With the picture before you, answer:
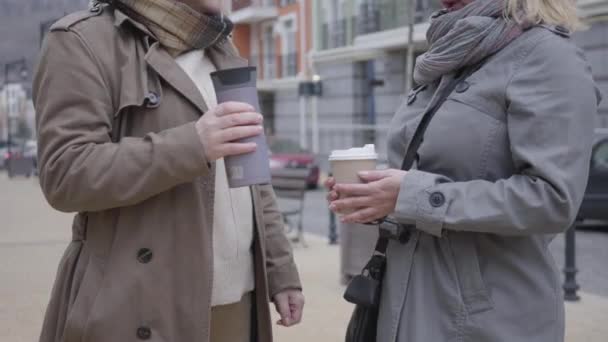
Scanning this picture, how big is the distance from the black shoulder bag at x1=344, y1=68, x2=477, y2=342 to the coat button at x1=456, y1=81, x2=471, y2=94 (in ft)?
0.06

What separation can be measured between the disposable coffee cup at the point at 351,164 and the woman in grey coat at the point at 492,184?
0.03 m

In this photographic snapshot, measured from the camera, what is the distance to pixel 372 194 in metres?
2.01

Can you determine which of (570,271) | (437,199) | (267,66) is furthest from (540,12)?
(267,66)

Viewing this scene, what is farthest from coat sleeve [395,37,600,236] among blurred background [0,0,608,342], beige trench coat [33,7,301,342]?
beige trench coat [33,7,301,342]

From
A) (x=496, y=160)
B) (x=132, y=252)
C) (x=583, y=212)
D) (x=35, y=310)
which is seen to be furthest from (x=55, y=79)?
(x=583, y=212)

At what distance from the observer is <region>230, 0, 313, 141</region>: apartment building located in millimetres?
33438

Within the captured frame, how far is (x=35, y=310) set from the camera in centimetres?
644

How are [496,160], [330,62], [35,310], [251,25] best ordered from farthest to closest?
[251,25], [330,62], [35,310], [496,160]

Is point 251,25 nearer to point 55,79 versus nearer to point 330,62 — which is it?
point 330,62

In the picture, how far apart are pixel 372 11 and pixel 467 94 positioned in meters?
25.2

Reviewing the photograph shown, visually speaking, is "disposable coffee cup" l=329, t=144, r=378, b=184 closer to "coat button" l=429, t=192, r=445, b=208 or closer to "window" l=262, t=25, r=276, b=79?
"coat button" l=429, t=192, r=445, b=208

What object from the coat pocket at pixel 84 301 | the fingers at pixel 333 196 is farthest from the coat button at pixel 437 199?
the coat pocket at pixel 84 301

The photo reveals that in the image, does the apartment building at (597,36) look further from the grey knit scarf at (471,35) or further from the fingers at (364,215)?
the fingers at (364,215)

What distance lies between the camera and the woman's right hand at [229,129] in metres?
1.97
